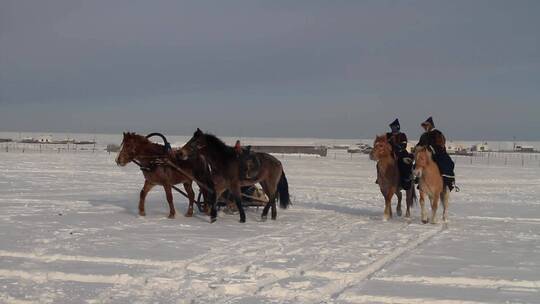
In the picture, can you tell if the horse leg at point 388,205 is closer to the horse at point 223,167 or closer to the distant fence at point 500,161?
the horse at point 223,167

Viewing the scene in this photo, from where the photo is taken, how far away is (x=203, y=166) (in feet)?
38.7

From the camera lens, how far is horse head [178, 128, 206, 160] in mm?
11164

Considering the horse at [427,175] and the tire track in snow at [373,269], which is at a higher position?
the horse at [427,175]

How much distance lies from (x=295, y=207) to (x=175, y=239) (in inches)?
235

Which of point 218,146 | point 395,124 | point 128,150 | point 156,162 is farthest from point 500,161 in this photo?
point 128,150

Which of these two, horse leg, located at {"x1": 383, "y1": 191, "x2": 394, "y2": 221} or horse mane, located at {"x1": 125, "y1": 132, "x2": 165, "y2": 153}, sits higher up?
horse mane, located at {"x1": 125, "y1": 132, "x2": 165, "y2": 153}

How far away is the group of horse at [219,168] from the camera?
36.9ft

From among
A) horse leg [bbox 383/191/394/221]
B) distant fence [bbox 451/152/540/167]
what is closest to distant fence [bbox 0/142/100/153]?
distant fence [bbox 451/152/540/167]

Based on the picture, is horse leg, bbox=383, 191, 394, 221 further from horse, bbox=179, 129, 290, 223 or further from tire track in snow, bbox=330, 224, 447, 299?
horse, bbox=179, 129, 290, 223

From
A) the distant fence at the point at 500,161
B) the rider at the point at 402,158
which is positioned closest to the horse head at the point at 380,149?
the rider at the point at 402,158

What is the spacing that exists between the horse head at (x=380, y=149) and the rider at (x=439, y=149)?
0.73m

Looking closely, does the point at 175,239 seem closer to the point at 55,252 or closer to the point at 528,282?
the point at 55,252

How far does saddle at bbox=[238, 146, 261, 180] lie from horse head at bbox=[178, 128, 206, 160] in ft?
2.71

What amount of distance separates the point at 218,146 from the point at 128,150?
187cm
